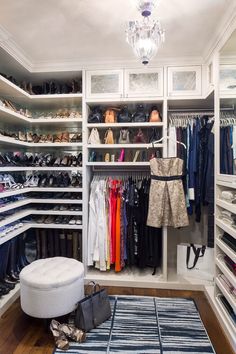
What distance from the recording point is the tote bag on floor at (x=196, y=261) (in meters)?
2.69

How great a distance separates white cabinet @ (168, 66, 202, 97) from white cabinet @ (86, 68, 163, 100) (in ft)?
0.37

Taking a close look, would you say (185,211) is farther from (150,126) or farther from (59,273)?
(59,273)

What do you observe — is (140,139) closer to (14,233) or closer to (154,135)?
(154,135)

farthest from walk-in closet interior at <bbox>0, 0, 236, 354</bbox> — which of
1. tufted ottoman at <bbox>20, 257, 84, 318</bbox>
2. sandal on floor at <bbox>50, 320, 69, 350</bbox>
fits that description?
sandal on floor at <bbox>50, 320, 69, 350</bbox>

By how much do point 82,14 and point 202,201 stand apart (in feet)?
6.65

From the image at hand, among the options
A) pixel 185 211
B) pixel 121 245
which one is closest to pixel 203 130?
pixel 185 211

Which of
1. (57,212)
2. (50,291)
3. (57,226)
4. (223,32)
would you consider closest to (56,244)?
(57,226)

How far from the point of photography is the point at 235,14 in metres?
1.76

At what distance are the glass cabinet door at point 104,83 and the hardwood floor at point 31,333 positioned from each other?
2247mm

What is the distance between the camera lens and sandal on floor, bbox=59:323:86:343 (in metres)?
1.84

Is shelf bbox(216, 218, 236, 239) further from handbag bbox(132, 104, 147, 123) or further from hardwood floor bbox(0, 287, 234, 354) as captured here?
handbag bbox(132, 104, 147, 123)

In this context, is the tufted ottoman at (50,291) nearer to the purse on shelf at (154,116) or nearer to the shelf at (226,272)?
the shelf at (226,272)

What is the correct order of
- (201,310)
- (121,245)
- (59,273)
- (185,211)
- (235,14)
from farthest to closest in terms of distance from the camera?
(121,245) → (185,211) → (201,310) → (59,273) → (235,14)

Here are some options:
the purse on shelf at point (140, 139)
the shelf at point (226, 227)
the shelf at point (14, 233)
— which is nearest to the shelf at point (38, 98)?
the purse on shelf at point (140, 139)
